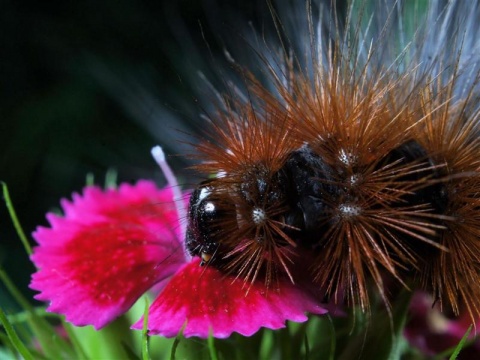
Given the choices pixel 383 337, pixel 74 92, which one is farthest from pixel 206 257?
pixel 74 92

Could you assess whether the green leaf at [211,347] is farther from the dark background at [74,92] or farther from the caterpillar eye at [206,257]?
the dark background at [74,92]

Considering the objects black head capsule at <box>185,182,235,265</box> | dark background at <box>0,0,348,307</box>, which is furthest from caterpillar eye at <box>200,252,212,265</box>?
dark background at <box>0,0,348,307</box>

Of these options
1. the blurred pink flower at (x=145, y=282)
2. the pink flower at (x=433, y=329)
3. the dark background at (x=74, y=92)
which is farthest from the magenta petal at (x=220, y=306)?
the dark background at (x=74, y=92)

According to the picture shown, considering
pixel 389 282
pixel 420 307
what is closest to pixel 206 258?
pixel 389 282

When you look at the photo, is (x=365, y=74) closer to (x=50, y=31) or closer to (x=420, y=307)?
(x=420, y=307)

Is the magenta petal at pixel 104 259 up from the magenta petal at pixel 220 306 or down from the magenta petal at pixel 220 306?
up

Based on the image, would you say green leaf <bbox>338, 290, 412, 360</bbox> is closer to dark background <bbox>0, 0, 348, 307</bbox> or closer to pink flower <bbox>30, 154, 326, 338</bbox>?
pink flower <bbox>30, 154, 326, 338</bbox>

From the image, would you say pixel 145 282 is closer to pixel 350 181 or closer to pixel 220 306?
pixel 220 306
